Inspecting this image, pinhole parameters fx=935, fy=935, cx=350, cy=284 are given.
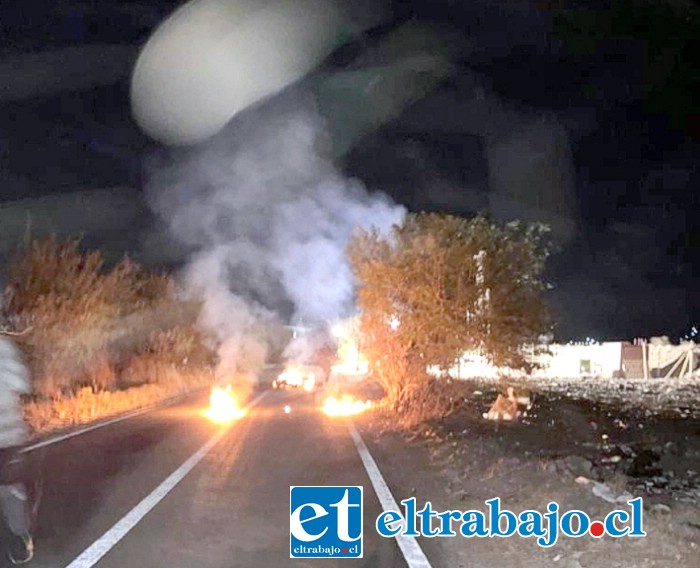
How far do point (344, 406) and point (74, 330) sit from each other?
9.06 m

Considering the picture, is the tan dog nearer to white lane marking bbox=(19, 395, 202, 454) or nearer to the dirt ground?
the dirt ground

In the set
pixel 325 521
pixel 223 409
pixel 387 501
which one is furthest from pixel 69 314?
pixel 325 521

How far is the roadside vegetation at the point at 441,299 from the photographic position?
980 inches

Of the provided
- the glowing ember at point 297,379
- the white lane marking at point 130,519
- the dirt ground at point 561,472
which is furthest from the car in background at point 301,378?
A: the white lane marking at point 130,519

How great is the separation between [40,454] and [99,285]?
15.5m

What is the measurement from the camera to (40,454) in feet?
53.6

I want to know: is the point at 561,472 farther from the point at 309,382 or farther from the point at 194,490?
the point at 309,382

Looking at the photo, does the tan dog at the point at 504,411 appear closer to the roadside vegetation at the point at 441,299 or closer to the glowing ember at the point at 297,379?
the roadside vegetation at the point at 441,299

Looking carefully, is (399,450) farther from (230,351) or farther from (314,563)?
(230,351)

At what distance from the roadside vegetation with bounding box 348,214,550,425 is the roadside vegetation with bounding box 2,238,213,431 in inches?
349

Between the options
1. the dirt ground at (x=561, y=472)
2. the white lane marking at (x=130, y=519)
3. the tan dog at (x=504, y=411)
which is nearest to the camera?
the white lane marking at (x=130, y=519)

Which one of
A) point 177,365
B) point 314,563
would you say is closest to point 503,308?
point 314,563

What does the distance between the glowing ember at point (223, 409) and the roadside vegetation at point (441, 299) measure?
4.40m

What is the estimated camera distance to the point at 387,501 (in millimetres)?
11859
